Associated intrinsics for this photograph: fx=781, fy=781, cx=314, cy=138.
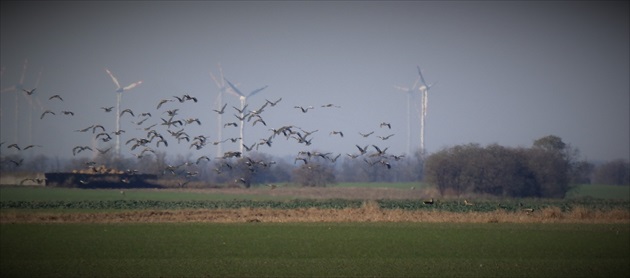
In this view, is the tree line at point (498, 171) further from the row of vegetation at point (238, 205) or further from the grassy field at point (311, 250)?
the grassy field at point (311, 250)

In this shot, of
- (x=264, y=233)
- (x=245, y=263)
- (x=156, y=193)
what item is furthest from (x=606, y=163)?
(x=245, y=263)

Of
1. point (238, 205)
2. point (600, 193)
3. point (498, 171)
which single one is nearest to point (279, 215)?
point (238, 205)

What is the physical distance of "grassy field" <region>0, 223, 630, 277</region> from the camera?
35531 millimetres

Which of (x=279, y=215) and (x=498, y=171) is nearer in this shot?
(x=279, y=215)

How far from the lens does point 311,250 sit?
4328 cm

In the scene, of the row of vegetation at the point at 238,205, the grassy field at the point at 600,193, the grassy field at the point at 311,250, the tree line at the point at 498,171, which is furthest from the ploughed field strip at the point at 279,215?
the grassy field at the point at 600,193

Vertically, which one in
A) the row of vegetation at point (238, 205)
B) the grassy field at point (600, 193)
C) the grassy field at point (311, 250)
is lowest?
the grassy field at point (600, 193)

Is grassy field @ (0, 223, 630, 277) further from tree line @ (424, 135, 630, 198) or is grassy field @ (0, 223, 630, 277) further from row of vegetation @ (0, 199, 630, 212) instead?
tree line @ (424, 135, 630, 198)

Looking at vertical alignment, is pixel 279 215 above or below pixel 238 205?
above

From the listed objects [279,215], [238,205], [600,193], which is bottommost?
[600,193]

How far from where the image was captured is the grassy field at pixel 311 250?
1399 inches

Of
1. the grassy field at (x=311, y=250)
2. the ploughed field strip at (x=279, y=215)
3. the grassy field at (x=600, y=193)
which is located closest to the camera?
the grassy field at (x=311, y=250)

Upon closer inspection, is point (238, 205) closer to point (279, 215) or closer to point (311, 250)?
point (279, 215)

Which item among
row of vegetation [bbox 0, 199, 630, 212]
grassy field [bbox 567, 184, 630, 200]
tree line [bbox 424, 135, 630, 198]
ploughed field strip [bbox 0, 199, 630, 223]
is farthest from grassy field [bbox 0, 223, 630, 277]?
grassy field [bbox 567, 184, 630, 200]
